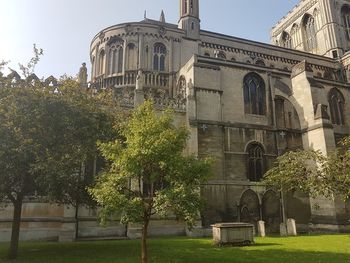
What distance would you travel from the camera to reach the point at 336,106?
33.9 metres

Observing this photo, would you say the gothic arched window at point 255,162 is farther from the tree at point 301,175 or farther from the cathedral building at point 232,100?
the tree at point 301,175

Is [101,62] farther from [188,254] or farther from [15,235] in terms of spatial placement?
[188,254]

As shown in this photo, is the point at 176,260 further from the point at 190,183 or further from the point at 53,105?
the point at 53,105

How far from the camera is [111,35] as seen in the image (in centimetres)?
3391

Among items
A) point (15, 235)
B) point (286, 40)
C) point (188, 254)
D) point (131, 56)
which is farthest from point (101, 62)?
point (286, 40)

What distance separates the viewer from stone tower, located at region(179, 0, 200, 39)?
3575cm

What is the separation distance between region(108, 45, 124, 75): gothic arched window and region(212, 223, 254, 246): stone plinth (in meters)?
21.1

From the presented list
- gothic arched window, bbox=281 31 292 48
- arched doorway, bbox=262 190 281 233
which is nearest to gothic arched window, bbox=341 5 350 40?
gothic arched window, bbox=281 31 292 48

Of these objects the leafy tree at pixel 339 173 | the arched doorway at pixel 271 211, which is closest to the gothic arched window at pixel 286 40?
the arched doorway at pixel 271 211

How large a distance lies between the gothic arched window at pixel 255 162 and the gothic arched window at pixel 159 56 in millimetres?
12503

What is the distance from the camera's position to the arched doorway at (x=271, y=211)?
26.6m

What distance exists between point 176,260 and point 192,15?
30.0m

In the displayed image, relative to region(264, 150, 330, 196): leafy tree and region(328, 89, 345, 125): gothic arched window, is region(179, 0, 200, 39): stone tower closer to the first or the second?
region(328, 89, 345, 125): gothic arched window

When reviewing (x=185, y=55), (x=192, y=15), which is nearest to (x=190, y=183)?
(x=185, y=55)
